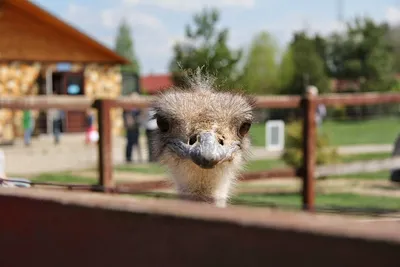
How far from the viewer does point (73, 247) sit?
1245 mm

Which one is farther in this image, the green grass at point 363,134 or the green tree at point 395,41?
the green tree at point 395,41

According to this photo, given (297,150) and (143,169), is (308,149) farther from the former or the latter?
(143,169)

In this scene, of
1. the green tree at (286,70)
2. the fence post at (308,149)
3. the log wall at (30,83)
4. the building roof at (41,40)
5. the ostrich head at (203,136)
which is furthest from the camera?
the green tree at (286,70)

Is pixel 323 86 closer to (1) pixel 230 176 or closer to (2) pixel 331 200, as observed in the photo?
(2) pixel 331 200

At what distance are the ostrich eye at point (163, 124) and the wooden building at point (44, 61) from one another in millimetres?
13811

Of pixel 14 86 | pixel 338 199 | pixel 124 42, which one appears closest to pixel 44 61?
pixel 14 86

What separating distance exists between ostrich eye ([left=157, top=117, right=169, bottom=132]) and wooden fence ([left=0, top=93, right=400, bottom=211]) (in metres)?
2.31

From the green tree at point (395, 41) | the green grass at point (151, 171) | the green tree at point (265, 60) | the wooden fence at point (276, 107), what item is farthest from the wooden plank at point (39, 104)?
the green tree at point (395, 41)

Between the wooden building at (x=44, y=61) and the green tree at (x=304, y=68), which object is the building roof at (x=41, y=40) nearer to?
the wooden building at (x=44, y=61)

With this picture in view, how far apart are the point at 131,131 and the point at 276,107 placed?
24.1 ft

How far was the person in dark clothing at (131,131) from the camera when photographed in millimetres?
12898

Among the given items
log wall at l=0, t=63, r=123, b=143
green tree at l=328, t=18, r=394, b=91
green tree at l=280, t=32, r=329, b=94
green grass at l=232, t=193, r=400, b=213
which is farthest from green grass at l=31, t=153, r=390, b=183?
green tree at l=328, t=18, r=394, b=91

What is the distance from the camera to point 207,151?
8.04ft

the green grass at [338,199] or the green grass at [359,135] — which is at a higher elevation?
the green grass at [338,199]
